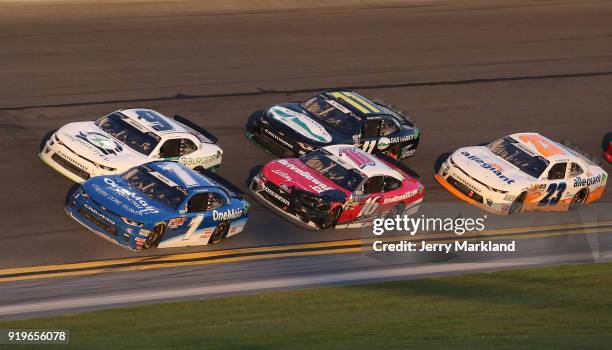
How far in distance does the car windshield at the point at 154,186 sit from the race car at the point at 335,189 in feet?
8.20

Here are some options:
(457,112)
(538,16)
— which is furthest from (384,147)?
(538,16)

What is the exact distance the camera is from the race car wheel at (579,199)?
29.2 m

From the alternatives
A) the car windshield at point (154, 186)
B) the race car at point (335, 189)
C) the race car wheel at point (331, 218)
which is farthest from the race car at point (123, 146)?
the race car wheel at point (331, 218)

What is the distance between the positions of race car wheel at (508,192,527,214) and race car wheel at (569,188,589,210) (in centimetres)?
Result: 151

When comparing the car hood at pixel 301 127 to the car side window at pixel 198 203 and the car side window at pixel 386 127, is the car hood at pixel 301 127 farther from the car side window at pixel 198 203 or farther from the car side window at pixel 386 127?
the car side window at pixel 198 203

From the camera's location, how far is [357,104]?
1205 inches

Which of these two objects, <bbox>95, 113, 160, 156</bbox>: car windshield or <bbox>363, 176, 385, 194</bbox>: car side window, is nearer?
<bbox>363, 176, 385, 194</bbox>: car side window

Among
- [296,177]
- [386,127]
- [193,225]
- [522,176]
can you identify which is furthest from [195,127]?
[522,176]

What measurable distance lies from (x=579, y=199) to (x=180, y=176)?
9.80m

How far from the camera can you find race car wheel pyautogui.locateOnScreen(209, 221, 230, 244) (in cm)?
2514

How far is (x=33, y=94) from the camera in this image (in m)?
31.8

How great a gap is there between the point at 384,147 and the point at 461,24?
1229 cm

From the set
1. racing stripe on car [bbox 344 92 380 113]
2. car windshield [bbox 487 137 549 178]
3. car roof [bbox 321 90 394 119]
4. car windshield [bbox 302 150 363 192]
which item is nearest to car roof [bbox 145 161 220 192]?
car windshield [bbox 302 150 363 192]

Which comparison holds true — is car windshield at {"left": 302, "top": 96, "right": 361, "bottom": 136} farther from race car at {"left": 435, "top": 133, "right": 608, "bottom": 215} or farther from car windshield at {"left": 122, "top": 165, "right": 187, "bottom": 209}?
car windshield at {"left": 122, "top": 165, "right": 187, "bottom": 209}
